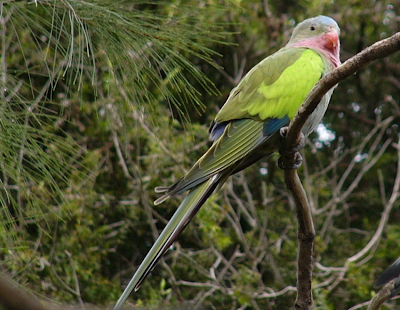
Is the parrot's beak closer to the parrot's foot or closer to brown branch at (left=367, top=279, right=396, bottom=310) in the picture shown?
the parrot's foot

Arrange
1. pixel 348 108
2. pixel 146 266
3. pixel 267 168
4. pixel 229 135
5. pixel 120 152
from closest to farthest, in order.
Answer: pixel 146 266, pixel 229 135, pixel 120 152, pixel 267 168, pixel 348 108

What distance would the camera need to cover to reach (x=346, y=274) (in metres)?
4.08

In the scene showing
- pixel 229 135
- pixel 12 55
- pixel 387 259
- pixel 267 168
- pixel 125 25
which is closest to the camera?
pixel 125 25

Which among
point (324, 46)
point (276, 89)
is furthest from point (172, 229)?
point (324, 46)

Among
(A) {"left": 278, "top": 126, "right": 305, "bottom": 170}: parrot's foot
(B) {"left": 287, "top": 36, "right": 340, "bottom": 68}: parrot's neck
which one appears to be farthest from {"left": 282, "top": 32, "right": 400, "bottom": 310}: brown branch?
(B) {"left": 287, "top": 36, "right": 340, "bottom": 68}: parrot's neck

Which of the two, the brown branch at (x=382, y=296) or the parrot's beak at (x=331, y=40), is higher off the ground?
the parrot's beak at (x=331, y=40)

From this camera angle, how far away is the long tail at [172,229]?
176 cm

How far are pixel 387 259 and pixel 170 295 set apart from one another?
68.3 inches

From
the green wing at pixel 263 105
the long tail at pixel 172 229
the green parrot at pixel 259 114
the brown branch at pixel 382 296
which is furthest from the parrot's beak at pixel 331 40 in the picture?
the brown branch at pixel 382 296

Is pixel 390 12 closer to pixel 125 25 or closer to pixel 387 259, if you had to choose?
pixel 387 259

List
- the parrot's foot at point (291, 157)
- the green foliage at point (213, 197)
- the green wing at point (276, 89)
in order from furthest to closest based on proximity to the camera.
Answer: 1. the green foliage at point (213, 197)
2. the green wing at point (276, 89)
3. the parrot's foot at point (291, 157)

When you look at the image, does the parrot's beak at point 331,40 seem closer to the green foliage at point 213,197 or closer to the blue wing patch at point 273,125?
the blue wing patch at point 273,125

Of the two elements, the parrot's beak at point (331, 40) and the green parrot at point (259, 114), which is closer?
the green parrot at point (259, 114)

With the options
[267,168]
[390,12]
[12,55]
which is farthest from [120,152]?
[390,12]
